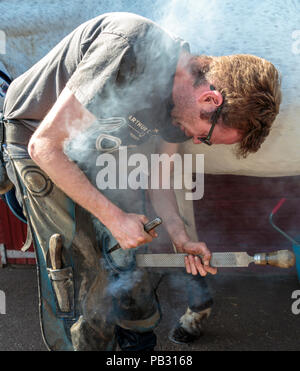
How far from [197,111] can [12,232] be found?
185 centimetres

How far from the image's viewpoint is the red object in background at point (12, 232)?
262 cm

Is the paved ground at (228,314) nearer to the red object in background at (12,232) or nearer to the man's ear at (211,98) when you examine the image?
the red object in background at (12,232)

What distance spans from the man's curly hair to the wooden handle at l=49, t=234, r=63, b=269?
66cm

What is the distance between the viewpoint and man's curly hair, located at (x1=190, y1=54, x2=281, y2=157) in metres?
1.16

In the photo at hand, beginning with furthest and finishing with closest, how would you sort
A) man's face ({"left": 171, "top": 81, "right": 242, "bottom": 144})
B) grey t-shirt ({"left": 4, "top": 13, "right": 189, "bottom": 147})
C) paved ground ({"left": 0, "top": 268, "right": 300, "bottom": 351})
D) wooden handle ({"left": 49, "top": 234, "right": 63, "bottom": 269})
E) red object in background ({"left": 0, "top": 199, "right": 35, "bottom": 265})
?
red object in background ({"left": 0, "top": 199, "right": 35, "bottom": 265}), paved ground ({"left": 0, "top": 268, "right": 300, "bottom": 351}), wooden handle ({"left": 49, "top": 234, "right": 63, "bottom": 269}), man's face ({"left": 171, "top": 81, "right": 242, "bottom": 144}), grey t-shirt ({"left": 4, "top": 13, "right": 189, "bottom": 147})

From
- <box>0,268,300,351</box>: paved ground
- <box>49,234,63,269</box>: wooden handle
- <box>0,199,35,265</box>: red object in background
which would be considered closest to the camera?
<box>49,234,63,269</box>: wooden handle

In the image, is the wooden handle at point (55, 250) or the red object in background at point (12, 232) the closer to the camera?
the wooden handle at point (55, 250)

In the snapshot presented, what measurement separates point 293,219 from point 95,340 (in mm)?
1376

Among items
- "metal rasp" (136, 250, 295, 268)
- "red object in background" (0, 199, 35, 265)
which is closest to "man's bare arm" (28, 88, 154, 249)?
"metal rasp" (136, 250, 295, 268)

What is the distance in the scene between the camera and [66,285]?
140 cm


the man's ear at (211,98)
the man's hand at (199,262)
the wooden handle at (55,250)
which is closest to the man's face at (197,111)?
the man's ear at (211,98)

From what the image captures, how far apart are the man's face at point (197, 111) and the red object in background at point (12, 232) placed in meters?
1.65

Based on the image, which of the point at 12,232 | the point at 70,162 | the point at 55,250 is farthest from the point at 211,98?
the point at 12,232

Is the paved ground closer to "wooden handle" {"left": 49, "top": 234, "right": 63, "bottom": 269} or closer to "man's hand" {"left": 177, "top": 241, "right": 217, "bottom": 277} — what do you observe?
"man's hand" {"left": 177, "top": 241, "right": 217, "bottom": 277}
